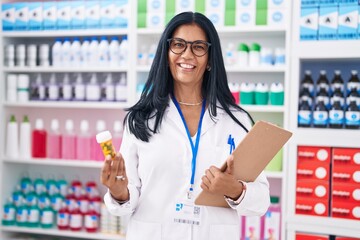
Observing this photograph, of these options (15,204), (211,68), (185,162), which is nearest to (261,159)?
(185,162)

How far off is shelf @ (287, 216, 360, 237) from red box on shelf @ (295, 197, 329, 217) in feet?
0.11

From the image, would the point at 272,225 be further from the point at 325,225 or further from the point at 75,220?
the point at 75,220

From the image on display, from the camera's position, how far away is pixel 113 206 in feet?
5.31

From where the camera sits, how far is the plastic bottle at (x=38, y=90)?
12.2 ft

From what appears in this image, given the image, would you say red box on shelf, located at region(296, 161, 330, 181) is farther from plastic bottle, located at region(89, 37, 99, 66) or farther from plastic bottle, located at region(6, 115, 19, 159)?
plastic bottle, located at region(6, 115, 19, 159)

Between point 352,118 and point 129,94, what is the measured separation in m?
1.58

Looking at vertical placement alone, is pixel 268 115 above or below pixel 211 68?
below

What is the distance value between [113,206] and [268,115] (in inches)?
82.9

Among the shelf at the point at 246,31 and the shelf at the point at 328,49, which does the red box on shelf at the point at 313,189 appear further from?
the shelf at the point at 246,31

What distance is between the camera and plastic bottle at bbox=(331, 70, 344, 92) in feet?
10.0

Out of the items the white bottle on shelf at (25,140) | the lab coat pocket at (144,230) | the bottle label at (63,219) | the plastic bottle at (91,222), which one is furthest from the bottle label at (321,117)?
the white bottle on shelf at (25,140)

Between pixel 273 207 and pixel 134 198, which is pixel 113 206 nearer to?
pixel 134 198

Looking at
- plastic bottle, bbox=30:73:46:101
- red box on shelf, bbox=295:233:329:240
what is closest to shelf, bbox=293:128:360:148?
red box on shelf, bbox=295:233:329:240

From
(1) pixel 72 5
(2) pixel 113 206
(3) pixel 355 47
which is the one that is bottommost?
(2) pixel 113 206
